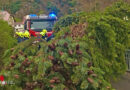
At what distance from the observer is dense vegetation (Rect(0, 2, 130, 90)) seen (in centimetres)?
280

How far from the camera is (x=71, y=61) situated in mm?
2838

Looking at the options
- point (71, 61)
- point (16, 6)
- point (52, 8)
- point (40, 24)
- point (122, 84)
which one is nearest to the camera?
point (71, 61)

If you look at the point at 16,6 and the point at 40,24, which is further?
the point at 16,6

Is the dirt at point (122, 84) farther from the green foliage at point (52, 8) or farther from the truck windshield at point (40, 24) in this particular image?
the green foliage at point (52, 8)

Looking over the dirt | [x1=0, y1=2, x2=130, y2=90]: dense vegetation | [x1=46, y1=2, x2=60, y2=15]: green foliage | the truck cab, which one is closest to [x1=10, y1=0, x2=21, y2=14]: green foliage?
[x1=46, y1=2, x2=60, y2=15]: green foliage

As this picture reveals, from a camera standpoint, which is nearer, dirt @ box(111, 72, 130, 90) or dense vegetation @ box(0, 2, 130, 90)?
dense vegetation @ box(0, 2, 130, 90)

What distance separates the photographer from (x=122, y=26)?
151 inches

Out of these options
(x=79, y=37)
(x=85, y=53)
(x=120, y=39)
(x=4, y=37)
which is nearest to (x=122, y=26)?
(x=120, y=39)

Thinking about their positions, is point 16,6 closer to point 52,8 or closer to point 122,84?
point 52,8

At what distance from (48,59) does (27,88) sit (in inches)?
18.7

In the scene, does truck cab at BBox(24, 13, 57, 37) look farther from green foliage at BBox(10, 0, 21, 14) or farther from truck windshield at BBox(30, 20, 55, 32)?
green foliage at BBox(10, 0, 21, 14)

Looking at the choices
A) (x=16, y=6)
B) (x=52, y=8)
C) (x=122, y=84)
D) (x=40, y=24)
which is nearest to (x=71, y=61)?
(x=122, y=84)

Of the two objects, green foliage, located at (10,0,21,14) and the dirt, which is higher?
green foliage, located at (10,0,21,14)

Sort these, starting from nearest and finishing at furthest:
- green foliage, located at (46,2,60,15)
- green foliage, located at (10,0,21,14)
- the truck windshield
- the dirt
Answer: the dirt < the truck windshield < green foliage, located at (46,2,60,15) < green foliage, located at (10,0,21,14)
